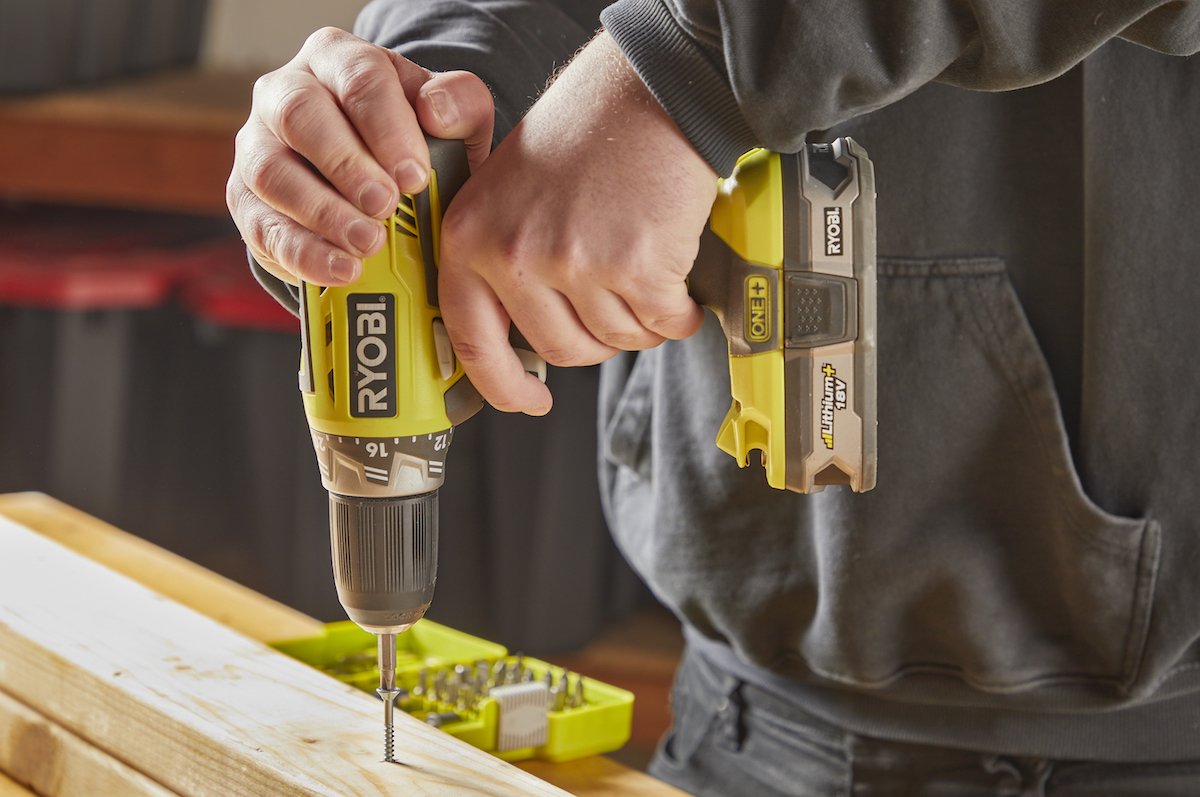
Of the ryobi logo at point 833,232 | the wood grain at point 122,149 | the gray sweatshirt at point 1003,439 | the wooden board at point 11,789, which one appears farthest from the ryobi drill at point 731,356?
the wood grain at point 122,149

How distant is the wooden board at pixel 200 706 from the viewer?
69 centimetres

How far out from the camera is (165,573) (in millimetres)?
1238

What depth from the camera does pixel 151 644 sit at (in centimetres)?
88

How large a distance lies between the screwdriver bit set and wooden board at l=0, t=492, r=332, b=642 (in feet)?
0.29

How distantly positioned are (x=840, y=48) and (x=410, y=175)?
25cm

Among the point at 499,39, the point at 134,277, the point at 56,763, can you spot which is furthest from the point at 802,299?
the point at 134,277

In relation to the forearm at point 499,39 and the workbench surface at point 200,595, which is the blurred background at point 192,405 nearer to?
the workbench surface at point 200,595

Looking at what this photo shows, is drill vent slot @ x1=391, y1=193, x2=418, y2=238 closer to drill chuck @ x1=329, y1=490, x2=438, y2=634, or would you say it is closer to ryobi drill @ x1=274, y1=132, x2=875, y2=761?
ryobi drill @ x1=274, y1=132, x2=875, y2=761

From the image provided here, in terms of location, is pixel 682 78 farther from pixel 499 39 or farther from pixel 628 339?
pixel 499 39

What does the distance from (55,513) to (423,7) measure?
904 mm

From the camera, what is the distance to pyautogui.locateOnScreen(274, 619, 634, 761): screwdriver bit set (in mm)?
840

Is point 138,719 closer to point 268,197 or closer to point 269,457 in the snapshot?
point 268,197

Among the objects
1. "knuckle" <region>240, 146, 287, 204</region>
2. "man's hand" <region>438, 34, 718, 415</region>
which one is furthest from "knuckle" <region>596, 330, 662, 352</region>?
"knuckle" <region>240, 146, 287, 204</region>

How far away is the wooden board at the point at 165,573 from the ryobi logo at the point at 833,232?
678mm
